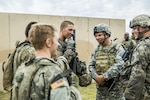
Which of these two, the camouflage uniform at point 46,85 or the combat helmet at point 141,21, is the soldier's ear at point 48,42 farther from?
the combat helmet at point 141,21

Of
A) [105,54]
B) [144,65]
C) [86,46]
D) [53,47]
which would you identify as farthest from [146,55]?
[86,46]

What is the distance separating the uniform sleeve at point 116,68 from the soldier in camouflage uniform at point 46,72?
2.36m

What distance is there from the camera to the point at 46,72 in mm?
1989

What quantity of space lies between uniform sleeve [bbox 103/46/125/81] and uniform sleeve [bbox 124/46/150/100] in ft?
2.75

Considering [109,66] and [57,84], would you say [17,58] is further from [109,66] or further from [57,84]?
[57,84]

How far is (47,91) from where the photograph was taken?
77.0 inches

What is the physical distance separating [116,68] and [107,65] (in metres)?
0.17

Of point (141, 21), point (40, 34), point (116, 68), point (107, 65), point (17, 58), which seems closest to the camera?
point (40, 34)

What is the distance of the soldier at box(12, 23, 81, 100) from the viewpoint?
1.95 m

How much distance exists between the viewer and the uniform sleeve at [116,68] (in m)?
4.45

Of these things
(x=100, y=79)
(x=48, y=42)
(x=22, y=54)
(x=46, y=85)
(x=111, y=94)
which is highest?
(x=48, y=42)

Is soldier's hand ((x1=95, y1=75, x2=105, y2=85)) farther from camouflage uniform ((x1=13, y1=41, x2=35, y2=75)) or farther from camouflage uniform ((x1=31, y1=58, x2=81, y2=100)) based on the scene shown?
camouflage uniform ((x1=31, y1=58, x2=81, y2=100))

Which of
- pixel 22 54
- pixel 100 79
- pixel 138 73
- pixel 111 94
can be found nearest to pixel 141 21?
pixel 138 73

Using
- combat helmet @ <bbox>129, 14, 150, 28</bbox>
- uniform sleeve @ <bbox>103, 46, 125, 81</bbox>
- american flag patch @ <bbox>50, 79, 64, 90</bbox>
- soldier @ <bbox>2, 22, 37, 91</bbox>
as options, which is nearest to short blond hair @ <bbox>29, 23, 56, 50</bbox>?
american flag patch @ <bbox>50, 79, 64, 90</bbox>
